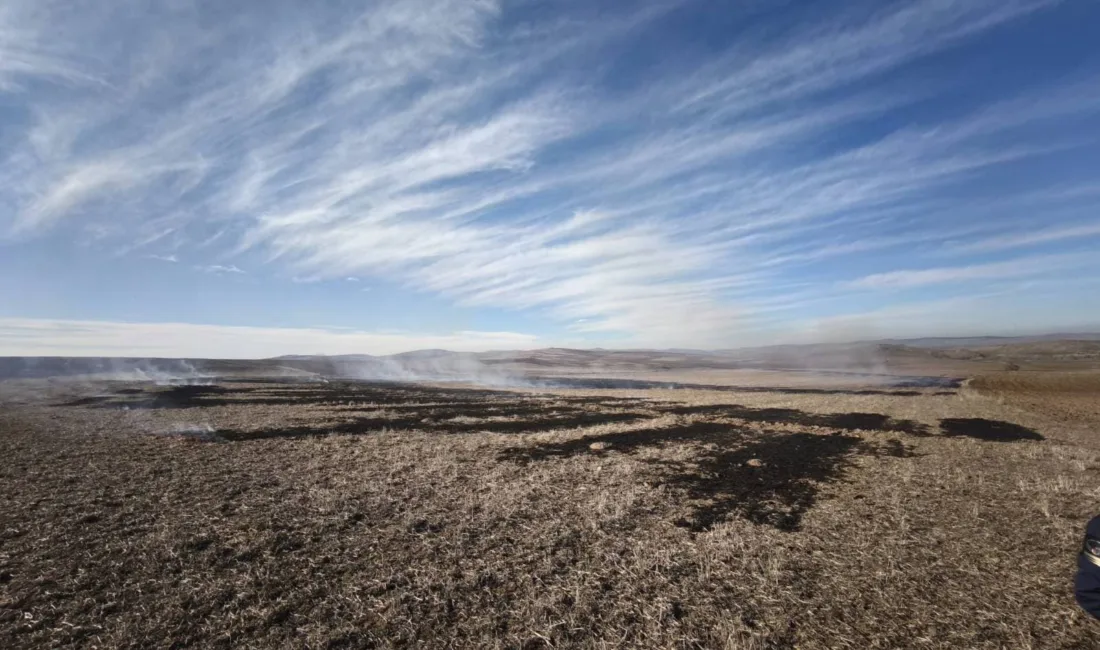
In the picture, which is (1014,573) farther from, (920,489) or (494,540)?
(494,540)

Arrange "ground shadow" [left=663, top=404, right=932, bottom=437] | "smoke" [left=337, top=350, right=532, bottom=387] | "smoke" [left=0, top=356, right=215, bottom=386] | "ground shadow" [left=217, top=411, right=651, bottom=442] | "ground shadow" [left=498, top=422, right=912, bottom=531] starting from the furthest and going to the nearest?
"smoke" [left=337, top=350, right=532, bottom=387] < "smoke" [left=0, top=356, right=215, bottom=386] < "ground shadow" [left=663, top=404, right=932, bottom=437] < "ground shadow" [left=217, top=411, right=651, bottom=442] < "ground shadow" [left=498, top=422, right=912, bottom=531]

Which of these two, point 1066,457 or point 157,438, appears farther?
point 157,438

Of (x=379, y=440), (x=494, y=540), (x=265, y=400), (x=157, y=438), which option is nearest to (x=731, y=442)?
(x=494, y=540)

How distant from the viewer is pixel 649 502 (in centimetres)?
1292

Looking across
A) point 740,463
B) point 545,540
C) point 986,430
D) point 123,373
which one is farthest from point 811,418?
point 123,373

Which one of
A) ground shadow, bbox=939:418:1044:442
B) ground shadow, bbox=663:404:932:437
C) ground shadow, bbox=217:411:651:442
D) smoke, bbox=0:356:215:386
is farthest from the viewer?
smoke, bbox=0:356:215:386

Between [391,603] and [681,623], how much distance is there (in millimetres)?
4620

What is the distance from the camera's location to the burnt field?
6.91 m

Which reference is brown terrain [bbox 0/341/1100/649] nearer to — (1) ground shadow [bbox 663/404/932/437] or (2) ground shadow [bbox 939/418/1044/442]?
(2) ground shadow [bbox 939/418/1044/442]

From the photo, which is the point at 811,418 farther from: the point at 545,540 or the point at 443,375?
the point at 443,375

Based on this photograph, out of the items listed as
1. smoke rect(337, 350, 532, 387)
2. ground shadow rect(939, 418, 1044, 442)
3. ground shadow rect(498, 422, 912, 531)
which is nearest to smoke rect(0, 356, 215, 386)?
smoke rect(337, 350, 532, 387)

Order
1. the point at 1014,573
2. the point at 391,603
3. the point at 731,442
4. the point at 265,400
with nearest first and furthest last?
the point at 391,603 → the point at 1014,573 → the point at 731,442 → the point at 265,400

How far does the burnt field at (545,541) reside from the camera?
6.91 metres

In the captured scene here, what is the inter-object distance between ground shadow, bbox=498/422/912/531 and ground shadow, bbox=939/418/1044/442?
5157mm
